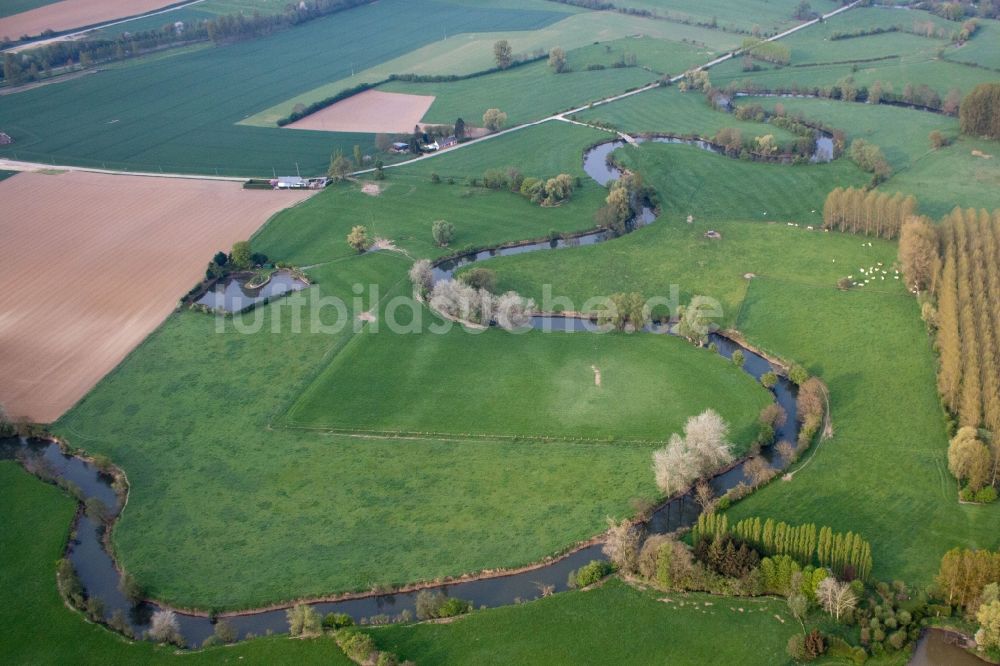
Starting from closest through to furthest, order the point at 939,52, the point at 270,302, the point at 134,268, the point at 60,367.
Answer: the point at 60,367 → the point at 270,302 → the point at 134,268 → the point at 939,52

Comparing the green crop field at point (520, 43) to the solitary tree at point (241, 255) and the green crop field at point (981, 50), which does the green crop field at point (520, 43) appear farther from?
the solitary tree at point (241, 255)

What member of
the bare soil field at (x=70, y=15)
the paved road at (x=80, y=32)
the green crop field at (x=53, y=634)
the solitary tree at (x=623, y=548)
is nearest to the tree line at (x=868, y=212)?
the solitary tree at (x=623, y=548)

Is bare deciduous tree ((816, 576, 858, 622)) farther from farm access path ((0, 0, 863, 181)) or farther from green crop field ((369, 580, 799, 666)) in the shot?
farm access path ((0, 0, 863, 181))

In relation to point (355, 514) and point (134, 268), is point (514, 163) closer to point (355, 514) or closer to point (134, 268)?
point (134, 268)

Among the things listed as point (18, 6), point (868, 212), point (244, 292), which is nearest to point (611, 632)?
point (244, 292)

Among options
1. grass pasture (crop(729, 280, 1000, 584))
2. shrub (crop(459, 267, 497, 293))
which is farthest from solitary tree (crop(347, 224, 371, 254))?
grass pasture (crop(729, 280, 1000, 584))

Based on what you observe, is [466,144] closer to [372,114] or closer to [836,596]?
[372,114]

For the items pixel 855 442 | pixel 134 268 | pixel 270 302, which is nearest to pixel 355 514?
pixel 270 302
